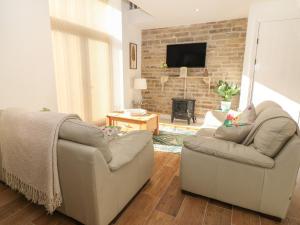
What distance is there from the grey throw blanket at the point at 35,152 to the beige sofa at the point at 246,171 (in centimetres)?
111

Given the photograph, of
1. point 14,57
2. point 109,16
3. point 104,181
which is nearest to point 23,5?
point 14,57

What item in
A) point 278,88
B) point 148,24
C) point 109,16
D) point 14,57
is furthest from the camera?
point 148,24

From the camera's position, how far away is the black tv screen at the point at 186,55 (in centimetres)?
Answer: 446

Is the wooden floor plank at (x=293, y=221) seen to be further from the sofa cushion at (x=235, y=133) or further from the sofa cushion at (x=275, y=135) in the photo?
the sofa cushion at (x=235, y=133)

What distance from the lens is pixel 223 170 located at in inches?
62.5

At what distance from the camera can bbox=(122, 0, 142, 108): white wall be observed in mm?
4504

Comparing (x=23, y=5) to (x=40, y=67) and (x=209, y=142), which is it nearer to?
(x=40, y=67)

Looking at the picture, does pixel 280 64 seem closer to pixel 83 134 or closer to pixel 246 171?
pixel 246 171

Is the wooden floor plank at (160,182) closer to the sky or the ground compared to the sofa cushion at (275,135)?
closer to the ground

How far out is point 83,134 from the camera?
121 cm

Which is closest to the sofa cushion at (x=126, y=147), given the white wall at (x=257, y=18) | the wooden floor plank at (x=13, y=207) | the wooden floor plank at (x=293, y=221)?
the wooden floor plank at (x=13, y=207)

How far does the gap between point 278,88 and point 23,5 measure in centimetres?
420

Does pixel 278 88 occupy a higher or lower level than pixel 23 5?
lower

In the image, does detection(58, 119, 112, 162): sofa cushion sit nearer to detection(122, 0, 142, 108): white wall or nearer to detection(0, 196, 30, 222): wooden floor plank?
detection(0, 196, 30, 222): wooden floor plank
